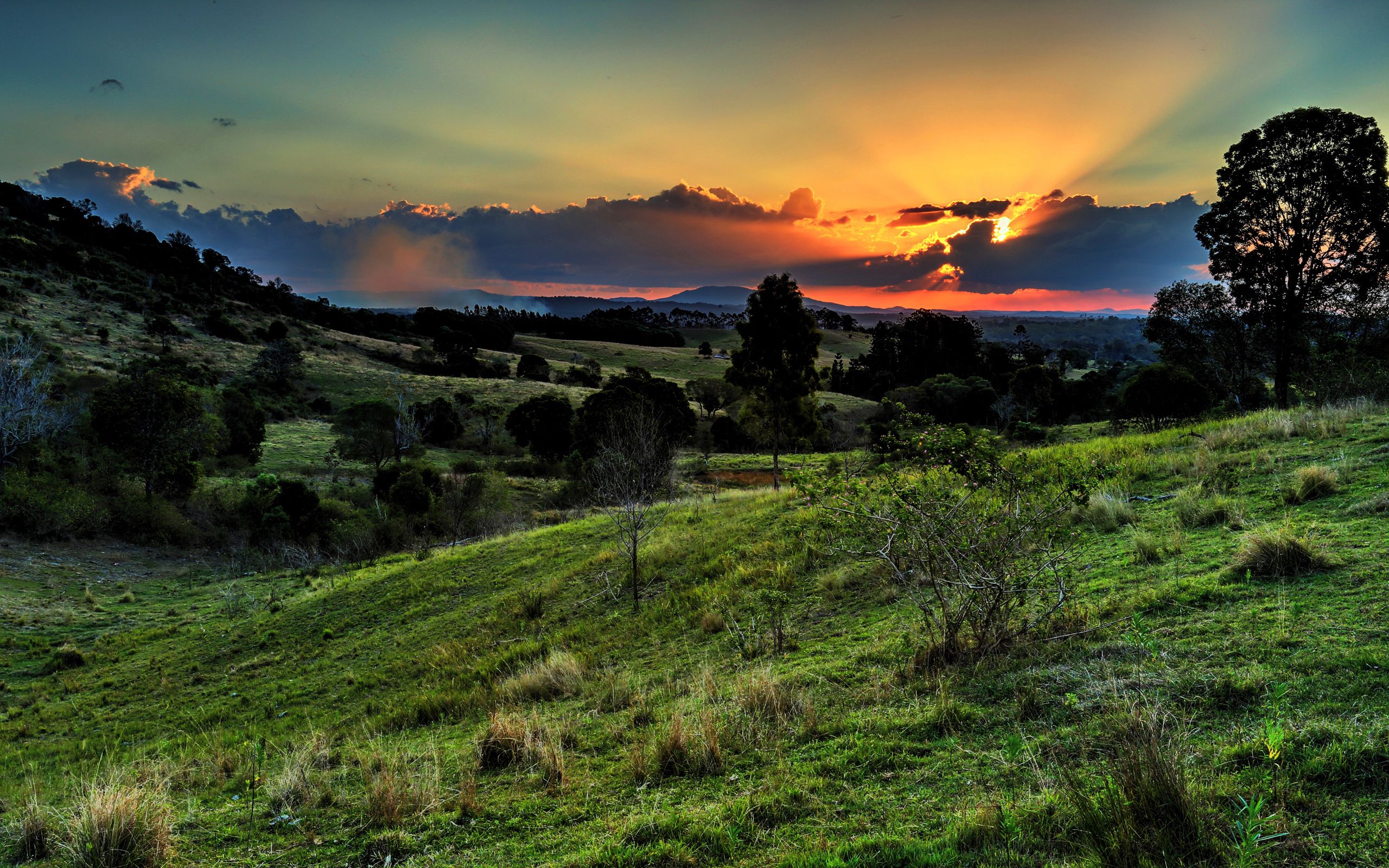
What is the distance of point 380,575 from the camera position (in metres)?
19.5

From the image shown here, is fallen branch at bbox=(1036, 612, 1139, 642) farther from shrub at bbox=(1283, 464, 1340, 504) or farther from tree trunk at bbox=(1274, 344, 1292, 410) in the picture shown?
tree trunk at bbox=(1274, 344, 1292, 410)

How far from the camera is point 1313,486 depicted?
24.6 feet

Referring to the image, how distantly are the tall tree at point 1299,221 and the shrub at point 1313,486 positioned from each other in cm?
2037

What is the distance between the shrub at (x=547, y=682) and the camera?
27.2 ft

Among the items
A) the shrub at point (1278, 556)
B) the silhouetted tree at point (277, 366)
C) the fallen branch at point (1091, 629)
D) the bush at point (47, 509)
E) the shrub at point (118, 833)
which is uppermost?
the silhouetted tree at point (277, 366)

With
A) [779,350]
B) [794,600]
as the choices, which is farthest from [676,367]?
[794,600]

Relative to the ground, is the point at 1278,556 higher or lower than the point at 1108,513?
higher

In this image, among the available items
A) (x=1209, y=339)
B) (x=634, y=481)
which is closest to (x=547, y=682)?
(x=634, y=481)

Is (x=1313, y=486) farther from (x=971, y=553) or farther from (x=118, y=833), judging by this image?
(x=118, y=833)

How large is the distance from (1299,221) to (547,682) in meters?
29.8

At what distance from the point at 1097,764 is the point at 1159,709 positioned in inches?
28.4

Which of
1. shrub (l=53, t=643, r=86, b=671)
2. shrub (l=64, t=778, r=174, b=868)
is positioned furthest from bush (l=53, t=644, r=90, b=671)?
shrub (l=64, t=778, r=174, b=868)

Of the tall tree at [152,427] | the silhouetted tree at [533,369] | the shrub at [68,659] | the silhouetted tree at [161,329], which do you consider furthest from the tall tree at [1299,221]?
the silhouetted tree at [161,329]

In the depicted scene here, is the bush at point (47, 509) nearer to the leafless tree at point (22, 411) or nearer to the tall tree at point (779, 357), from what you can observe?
the leafless tree at point (22, 411)
